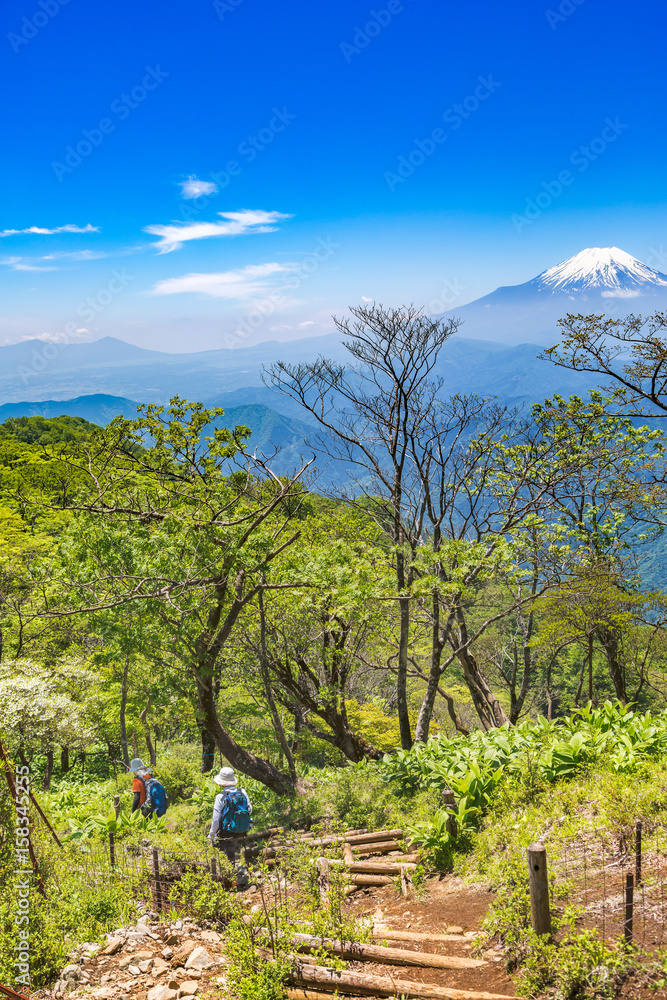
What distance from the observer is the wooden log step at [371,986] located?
3.88m

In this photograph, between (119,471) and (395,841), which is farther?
(119,471)

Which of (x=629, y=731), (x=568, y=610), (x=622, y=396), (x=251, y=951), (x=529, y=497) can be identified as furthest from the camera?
(x=568, y=610)

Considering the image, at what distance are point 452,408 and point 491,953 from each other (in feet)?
35.9

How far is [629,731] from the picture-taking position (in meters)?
7.21

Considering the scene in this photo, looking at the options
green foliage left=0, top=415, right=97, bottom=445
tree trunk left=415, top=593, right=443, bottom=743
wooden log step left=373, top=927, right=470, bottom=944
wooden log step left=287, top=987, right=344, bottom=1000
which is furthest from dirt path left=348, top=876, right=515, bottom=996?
green foliage left=0, top=415, right=97, bottom=445

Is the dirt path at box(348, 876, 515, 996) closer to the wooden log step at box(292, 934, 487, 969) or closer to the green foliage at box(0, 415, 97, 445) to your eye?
the wooden log step at box(292, 934, 487, 969)

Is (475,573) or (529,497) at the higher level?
(529,497)

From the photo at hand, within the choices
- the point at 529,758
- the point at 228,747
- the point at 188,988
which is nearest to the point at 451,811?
the point at 529,758

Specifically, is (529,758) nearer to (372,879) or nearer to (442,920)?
(442,920)

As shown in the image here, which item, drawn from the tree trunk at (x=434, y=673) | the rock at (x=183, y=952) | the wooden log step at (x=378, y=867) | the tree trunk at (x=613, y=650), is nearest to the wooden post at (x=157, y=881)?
the rock at (x=183, y=952)

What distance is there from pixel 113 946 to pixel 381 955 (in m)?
2.59

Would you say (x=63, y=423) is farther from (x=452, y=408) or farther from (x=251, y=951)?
(x=251, y=951)

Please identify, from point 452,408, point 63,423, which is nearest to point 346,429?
point 452,408

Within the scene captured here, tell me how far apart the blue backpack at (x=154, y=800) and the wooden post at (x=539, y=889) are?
6.44 meters
